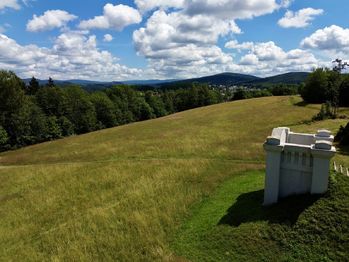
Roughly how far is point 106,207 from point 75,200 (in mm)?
2811

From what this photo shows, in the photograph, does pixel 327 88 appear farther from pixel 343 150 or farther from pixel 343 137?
pixel 343 150

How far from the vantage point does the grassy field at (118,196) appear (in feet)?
39.7

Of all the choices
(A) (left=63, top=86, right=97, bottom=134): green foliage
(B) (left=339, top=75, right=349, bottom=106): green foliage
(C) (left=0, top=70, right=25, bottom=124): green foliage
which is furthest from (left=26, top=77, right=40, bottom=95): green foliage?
(B) (left=339, top=75, right=349, bottom=106): green foliage

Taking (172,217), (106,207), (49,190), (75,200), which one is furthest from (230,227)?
(49,190)

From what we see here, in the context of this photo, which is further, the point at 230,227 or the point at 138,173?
the point at 138,173

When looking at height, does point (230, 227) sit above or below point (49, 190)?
above

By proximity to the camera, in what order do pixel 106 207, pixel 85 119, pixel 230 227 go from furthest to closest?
pixel 85 119
pixel 106 207
pixel 230 227

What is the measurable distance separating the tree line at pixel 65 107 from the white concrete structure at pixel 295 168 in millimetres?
50861

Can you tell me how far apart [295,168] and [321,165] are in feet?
3.33

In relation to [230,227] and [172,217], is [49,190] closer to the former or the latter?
[172,217]

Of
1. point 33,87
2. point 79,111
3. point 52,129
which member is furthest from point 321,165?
point 33,87

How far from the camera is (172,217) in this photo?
1340 centimetres

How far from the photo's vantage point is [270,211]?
11469 mm

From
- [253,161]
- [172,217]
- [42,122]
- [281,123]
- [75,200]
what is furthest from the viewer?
[42,122]
